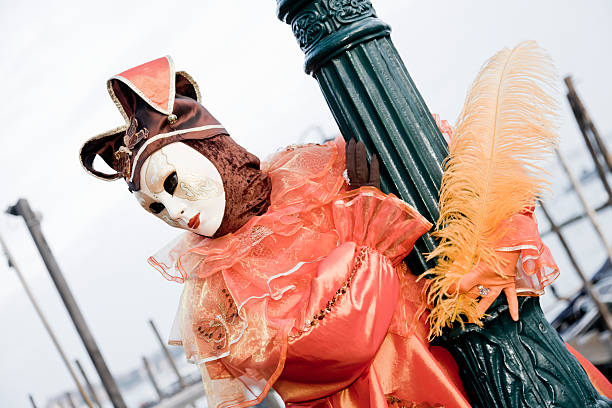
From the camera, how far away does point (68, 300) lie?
15.2ft

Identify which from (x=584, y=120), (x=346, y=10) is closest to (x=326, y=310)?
(x=346, y=10)

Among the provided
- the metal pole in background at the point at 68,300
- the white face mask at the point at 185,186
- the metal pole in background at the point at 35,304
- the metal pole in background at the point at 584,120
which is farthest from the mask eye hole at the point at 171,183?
the metal pole in background at the point at 35,304

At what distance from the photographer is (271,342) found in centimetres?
109

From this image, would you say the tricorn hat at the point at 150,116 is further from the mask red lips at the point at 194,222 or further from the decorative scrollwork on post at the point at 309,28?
the decorative scrollwork on post at the point at 309,28

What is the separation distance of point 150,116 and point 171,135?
0.24 ft

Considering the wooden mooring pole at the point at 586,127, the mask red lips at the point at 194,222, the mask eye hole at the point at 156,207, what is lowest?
the wooden mooring pole at the point at 586,127

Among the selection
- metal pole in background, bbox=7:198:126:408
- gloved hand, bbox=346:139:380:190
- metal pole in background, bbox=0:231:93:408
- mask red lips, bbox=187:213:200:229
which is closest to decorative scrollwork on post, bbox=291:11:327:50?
gloved hand, bbox=346:139:380:190

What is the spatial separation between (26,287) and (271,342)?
5182mm

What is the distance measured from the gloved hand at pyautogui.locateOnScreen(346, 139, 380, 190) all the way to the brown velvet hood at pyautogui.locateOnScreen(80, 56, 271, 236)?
0.25 m

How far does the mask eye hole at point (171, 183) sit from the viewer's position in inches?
47.2

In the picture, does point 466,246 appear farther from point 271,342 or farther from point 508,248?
point 271,342

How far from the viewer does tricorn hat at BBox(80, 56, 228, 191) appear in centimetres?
120

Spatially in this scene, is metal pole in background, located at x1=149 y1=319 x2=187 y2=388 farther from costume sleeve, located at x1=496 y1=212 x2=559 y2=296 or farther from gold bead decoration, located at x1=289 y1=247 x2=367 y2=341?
costume sleeve, located at x1=496 y1=212 x2=559 y2=296

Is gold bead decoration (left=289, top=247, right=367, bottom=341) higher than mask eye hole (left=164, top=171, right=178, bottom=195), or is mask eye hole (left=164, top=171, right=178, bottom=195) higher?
mask eye hole (left=164, top=171, right=178, bottom=195)
